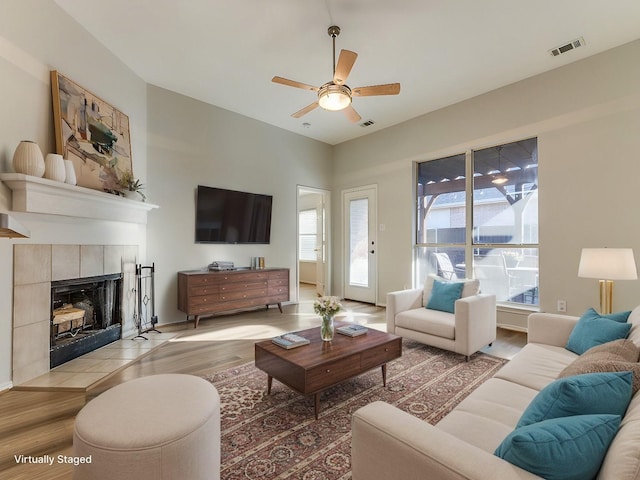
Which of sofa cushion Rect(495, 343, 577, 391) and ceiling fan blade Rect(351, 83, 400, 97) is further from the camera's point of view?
ceiling fan blade Rect(351, 83, 400, 97)

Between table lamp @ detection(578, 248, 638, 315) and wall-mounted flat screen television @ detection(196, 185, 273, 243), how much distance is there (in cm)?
427

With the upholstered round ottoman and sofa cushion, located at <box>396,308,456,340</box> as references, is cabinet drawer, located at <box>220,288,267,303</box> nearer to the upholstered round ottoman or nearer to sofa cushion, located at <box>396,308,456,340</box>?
sofa cushion, located at <box>396,308,456,340</box>

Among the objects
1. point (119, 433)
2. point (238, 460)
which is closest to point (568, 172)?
point (238, 460)

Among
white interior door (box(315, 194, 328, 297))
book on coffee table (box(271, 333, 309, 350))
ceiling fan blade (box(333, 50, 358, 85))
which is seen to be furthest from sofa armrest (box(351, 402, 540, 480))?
white interior door (box(315, 194, 328, 297))

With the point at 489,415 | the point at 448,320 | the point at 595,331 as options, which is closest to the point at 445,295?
the point at 448,320

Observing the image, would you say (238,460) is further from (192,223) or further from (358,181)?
(358,181)

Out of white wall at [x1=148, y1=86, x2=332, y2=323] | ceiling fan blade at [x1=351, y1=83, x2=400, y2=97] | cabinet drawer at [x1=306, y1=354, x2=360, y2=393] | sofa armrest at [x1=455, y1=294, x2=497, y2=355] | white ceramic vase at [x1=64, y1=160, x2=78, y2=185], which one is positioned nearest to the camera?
cabinet drawer at [x1=306, y1=354, x2=360, y2=393]

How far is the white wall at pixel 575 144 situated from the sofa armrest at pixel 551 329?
1.64 m

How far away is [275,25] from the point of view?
9.98 feet

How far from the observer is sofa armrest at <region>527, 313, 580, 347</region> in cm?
238

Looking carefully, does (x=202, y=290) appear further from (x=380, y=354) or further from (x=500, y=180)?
(x=500, y=180)

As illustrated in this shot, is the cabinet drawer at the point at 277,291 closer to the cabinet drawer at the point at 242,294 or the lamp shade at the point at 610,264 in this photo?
the cabinet drawer at the point at 242,294

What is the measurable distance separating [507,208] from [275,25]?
3.61 metres

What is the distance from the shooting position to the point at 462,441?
0.96 m
